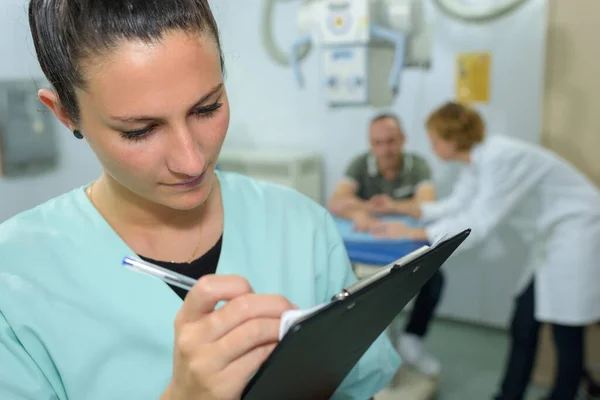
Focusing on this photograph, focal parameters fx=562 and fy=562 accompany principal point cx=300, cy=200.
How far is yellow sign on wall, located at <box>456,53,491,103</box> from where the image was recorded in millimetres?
2504

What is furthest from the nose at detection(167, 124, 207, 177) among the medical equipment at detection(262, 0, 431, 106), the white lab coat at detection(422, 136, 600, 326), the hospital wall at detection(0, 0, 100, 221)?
the medical equipment at detection(262, 0, 431, 106)

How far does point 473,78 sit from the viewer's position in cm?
253

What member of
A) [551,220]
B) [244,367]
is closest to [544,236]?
[551,220]

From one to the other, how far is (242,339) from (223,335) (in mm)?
19

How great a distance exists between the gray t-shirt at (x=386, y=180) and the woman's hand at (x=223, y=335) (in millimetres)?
2048

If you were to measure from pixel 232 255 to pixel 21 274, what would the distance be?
0.26 metres

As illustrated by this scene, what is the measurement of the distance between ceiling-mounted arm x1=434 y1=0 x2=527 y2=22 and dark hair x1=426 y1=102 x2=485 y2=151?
59 cm

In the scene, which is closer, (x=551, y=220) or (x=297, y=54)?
(x=551, y=220)

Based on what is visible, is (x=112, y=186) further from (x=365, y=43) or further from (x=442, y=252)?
(x=365, y=43)

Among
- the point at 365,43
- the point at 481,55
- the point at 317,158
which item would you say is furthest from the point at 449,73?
the point at 317,158

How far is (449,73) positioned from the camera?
2562mm

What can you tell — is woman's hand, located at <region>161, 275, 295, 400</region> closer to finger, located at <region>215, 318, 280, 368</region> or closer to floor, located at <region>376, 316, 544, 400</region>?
finger, located at <region>215, 318, 280, 368</region>

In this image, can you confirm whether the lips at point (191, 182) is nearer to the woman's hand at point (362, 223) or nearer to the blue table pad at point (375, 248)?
the blue table pad at point (375, 248)

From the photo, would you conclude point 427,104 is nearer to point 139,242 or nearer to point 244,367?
point 139,242
